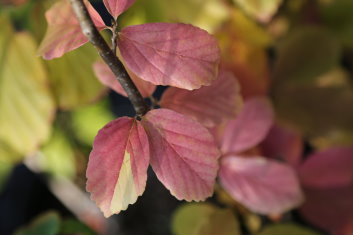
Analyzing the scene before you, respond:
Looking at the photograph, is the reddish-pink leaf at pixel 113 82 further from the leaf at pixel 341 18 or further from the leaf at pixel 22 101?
the leaf at pixel 341 18

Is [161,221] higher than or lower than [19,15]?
lower

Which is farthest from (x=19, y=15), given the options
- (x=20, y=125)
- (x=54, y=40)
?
(x=54, y=40)

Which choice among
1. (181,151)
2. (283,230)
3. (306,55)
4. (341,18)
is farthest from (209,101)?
(341,18)

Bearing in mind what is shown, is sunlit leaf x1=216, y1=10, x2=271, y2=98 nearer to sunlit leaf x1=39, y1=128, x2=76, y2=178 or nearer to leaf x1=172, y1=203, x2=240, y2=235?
leaf x1=172, y1=203, x2=240, y2=235

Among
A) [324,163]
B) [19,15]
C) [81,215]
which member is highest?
[19,15]

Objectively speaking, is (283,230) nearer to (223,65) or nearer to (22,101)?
(223,65)

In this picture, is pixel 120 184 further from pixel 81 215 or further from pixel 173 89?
pixel 81 215
